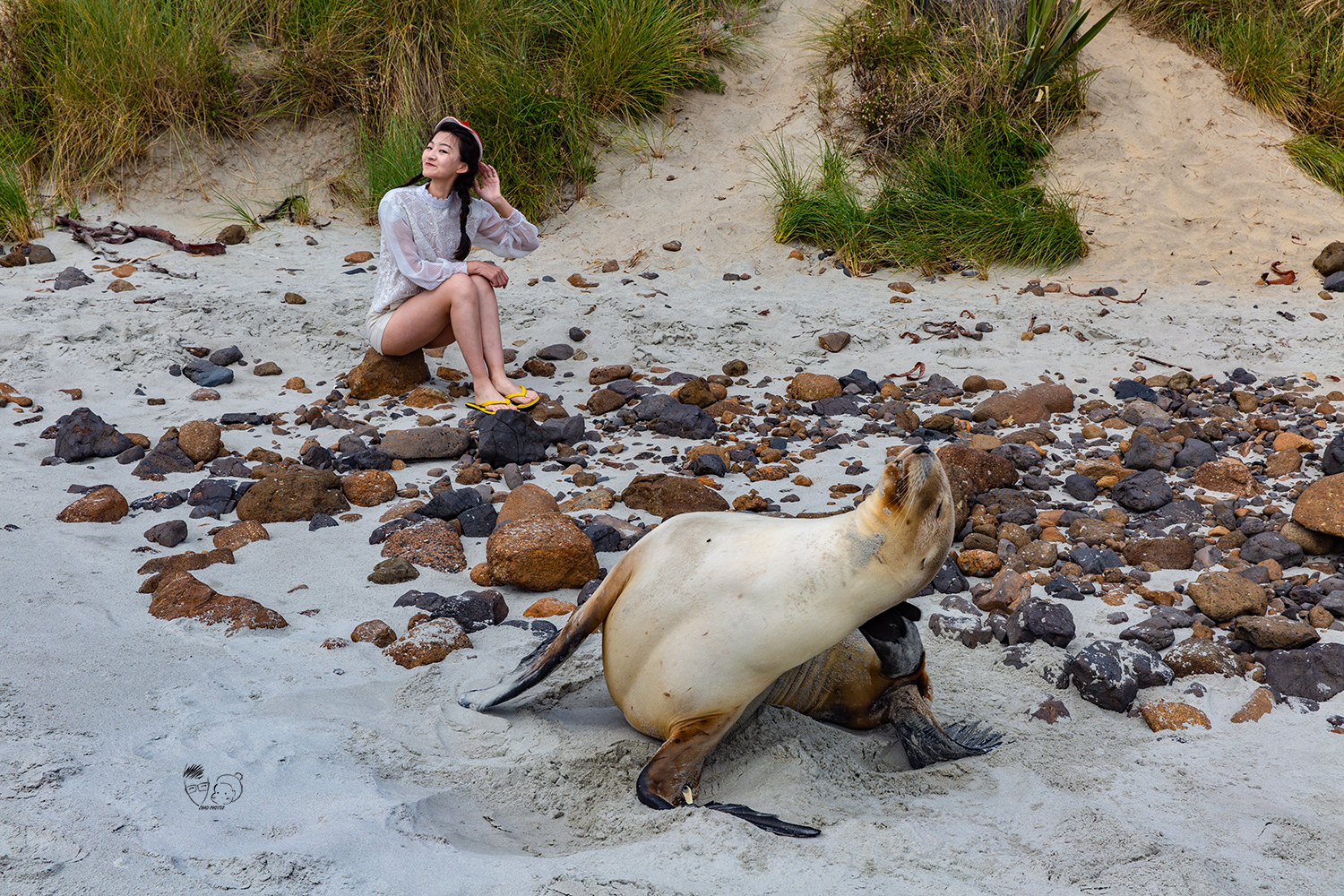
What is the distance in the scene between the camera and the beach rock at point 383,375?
5.07 metres

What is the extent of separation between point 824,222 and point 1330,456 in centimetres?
355

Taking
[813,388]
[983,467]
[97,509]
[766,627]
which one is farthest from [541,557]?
[813,388]

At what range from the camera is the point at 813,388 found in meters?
5.04

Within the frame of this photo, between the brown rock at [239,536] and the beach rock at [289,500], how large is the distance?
5.0 inches

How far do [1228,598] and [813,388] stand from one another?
2345mm

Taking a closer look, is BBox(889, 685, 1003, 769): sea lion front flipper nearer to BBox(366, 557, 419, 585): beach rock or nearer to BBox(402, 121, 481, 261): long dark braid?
BBox(366, 557, 419, 585): beach rock

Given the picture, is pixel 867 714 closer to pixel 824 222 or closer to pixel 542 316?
pixel 542 316

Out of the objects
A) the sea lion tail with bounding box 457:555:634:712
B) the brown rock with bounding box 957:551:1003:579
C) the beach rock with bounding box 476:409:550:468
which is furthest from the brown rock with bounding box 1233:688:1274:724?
the beach rock with bounding box 476:409:550:468

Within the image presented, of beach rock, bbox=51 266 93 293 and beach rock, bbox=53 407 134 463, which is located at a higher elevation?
beach rock, bbox=53 407 134 463

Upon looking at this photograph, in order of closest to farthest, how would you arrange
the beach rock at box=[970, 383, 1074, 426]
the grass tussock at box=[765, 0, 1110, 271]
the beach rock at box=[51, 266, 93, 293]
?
the beach rock at box=[970, 383, 1074, 426] < the beach rock at box=[51, 266, 93, 293] < the grass tussock at box=[765, 0, 1110, 271]

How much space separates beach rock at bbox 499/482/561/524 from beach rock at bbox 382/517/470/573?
0.26 metres

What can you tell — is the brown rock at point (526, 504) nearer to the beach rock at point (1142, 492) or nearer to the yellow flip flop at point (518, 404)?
the yellow flip flop at point (518, 404)

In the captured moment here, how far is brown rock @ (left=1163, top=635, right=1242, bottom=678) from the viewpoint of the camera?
108 inches

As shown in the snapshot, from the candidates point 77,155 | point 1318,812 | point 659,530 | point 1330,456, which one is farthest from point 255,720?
point 77,155
